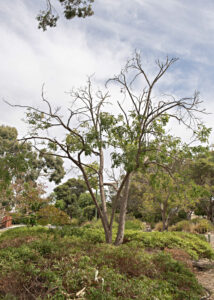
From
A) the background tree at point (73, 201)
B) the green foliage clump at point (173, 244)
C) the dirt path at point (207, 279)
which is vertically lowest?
the dirt path at point (207, 279)

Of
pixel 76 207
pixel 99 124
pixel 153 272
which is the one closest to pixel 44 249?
pixel 153 272

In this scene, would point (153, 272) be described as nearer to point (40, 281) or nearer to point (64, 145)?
point (40, 281)

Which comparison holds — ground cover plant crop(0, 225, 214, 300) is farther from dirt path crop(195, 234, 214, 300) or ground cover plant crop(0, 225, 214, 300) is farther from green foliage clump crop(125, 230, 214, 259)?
green foliage clump crop(125, 230, 214, 259)

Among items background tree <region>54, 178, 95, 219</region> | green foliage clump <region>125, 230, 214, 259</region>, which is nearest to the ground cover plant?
green foliage clump <region>125, 230, 214, 259</region>

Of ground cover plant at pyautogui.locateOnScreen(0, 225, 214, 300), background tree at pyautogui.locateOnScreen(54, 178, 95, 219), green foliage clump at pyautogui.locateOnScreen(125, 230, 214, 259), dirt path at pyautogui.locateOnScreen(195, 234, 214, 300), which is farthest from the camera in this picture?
background tree at pyautogui.locateOnScreen(54, 178, 95, 219)

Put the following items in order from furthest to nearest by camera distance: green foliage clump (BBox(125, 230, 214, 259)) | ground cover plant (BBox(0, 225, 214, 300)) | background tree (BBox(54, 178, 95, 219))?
1. background tree (BBox(54, 178, 95, 219))
2. green foliage clump (BBox(125, 230, 214, 259))
3. ground cover plant (BBox(0, 225, 214, 300))

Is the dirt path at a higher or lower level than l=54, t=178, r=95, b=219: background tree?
lower

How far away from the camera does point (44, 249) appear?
17.4ft

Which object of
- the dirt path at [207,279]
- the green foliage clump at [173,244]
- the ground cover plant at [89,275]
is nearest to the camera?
the ground cover plant at [89,275]

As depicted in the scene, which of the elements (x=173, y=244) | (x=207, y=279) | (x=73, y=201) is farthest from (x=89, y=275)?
(x=73, y=201)

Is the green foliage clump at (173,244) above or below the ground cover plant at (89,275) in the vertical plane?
above

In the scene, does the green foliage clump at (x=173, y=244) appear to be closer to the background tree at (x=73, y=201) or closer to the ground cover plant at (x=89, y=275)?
the ground cover plant at (x=89, y=275)

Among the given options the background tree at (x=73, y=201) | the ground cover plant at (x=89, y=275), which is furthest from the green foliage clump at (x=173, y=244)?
the background tree at (x=73, y=201)

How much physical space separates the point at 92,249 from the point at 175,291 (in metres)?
1.90
